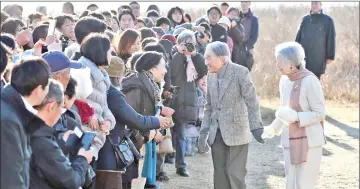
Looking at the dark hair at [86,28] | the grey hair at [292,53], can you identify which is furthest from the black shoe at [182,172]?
the dark hair at [86,28]

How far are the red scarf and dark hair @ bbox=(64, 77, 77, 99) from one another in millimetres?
432

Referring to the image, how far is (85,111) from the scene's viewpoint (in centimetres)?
568

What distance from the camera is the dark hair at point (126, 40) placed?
7.35 metres

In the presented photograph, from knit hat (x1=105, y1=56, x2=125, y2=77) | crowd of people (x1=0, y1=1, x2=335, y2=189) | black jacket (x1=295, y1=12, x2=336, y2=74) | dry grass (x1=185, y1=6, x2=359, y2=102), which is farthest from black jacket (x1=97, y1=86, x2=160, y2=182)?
dry grass (x1=185, y1=6, x2=359, y2=102)

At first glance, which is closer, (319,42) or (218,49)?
(218,49)

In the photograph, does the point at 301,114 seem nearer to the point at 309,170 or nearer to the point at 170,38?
the point at 309,170

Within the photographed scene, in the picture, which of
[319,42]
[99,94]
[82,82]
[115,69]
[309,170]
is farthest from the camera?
[319,42]

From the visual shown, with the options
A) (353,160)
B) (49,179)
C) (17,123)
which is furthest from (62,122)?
(353,160)

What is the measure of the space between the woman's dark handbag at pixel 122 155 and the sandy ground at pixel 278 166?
2.81 m

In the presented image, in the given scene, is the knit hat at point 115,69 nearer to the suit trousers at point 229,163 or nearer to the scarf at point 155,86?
the scarf at point 155,86

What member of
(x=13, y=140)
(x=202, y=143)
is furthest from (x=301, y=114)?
(x=13, y=140)

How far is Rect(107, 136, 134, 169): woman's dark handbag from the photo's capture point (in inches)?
237

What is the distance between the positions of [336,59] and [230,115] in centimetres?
1319

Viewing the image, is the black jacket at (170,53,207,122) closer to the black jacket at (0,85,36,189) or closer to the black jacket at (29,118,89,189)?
the black jacket at (29,118,89,189)
